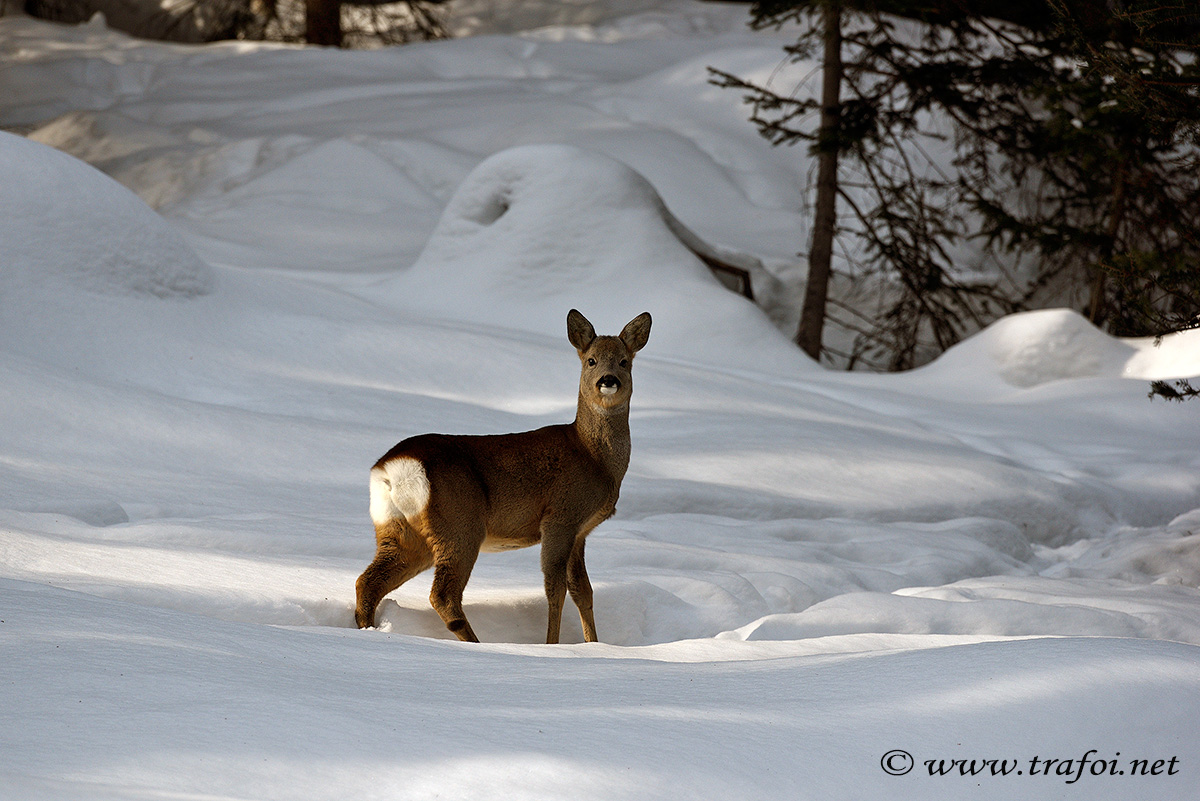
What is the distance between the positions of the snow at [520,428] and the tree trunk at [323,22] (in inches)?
96.8

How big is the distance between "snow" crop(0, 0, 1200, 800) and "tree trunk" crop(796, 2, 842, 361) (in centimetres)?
115

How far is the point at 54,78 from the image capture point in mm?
14906

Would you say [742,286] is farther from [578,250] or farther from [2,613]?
[2,613]

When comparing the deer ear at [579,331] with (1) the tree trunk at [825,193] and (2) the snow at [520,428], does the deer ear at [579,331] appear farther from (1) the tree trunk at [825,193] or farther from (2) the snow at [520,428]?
(1) the tree trunk at [825,193]

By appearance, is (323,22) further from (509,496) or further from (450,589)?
(450,589)

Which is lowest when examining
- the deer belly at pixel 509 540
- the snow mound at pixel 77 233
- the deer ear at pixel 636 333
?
the deer belly at pixel 509 540

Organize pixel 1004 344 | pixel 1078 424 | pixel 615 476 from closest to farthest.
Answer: pixel 615 476
pixel 1078 424
pixel 1004 344

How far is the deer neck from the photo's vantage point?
3.65 meters

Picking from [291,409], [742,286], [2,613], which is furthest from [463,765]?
[742,286]

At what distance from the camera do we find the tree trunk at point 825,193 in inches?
386

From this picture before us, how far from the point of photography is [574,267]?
944 cm

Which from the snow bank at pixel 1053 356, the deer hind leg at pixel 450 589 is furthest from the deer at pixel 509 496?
the snow bank at pixel 1053 356

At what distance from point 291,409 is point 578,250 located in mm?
4182

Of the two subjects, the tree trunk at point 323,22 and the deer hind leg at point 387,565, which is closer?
the deer hind leg at point 387,565
